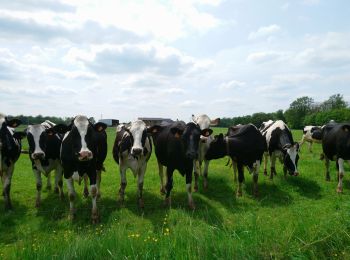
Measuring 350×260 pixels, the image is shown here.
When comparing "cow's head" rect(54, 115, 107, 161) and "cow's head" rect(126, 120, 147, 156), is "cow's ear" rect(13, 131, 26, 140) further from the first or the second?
"cow's head" rect(126, 120, 147, 156)

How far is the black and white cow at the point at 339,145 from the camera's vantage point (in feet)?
37.2

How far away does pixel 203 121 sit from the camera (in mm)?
11992

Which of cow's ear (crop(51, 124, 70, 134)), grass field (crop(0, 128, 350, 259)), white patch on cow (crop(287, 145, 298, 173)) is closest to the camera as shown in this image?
grass field (crop(0, 128, 350, 259))

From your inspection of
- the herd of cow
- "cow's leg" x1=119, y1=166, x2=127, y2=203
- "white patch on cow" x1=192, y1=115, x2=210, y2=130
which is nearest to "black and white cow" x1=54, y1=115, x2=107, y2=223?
the herd of cow

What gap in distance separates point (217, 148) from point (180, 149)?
2.73 meters

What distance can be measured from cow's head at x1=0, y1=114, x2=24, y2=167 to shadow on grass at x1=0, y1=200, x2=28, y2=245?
141 centimetres

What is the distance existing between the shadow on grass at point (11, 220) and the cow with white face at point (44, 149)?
1.77 feet

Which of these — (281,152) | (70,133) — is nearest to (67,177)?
(70,133)

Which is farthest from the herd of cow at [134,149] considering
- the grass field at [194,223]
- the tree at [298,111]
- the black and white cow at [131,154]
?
the tree at [298,111]

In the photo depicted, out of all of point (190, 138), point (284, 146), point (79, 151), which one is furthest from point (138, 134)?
point (284, 146)

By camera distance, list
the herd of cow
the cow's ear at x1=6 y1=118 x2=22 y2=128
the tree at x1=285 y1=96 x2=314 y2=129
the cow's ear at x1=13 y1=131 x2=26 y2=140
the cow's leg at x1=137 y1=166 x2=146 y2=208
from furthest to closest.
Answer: the tree at x1=285 y1=96 x2=314 y2=129 → the cow's ear at x1=13 y1=131 x2=26 y2=140 → the cow's ear at x1=6 y1=118 x2=22 y2=128 → the cow's leg at x1=137 y1=166 x2=146 y2=208 → the herd of cow

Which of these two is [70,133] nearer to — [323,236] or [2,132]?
[2,132]

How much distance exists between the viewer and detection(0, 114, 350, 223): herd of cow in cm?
862

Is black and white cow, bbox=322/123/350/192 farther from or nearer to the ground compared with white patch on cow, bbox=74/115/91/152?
nearer to the ground
